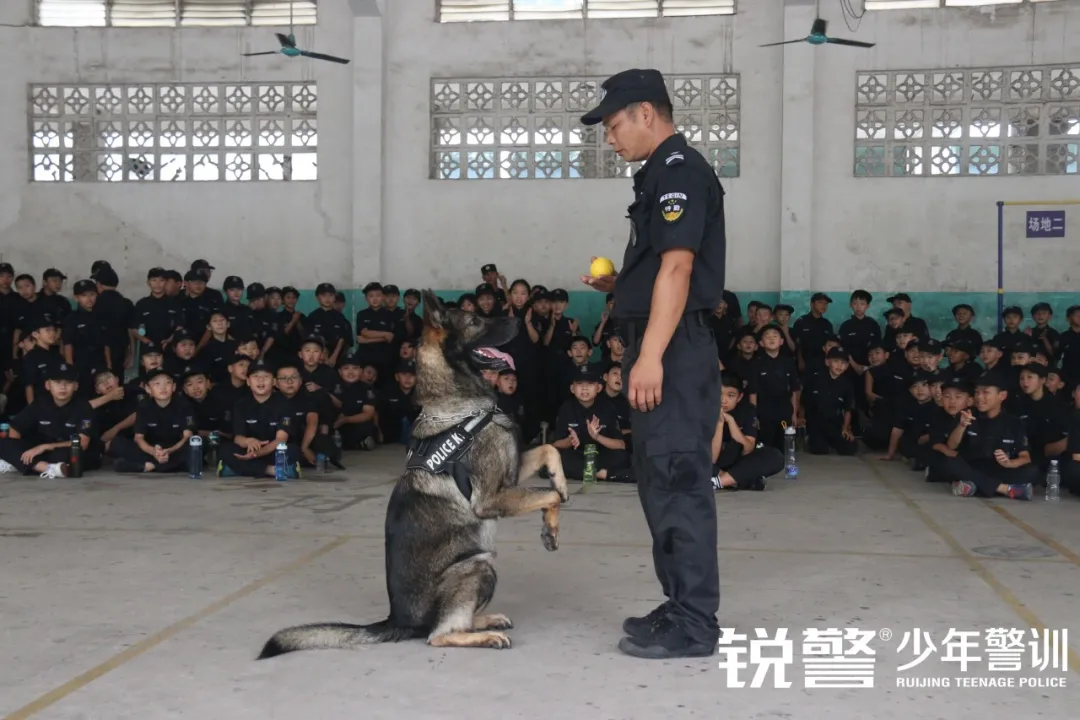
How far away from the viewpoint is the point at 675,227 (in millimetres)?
3406

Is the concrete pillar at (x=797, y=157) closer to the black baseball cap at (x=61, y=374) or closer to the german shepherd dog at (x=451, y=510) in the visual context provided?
the black baseball cap at (x=61, y=374)

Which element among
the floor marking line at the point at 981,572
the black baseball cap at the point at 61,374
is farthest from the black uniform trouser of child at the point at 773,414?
the black baseball cap at the point at 61,374

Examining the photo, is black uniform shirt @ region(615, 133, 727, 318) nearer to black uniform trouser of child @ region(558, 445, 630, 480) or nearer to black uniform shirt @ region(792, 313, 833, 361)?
black uniform trouser of child @ region(558, 445, 630, 480)

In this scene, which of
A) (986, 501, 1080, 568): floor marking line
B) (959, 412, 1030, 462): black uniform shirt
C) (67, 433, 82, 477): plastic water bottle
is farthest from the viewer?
(67, 433, 82, 477): plastic water bottle

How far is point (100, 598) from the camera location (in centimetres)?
439

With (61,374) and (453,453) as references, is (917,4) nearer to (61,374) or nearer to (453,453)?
(61,374)

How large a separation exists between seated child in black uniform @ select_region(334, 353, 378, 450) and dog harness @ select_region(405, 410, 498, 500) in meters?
5.92

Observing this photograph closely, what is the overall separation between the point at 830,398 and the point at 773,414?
67cm

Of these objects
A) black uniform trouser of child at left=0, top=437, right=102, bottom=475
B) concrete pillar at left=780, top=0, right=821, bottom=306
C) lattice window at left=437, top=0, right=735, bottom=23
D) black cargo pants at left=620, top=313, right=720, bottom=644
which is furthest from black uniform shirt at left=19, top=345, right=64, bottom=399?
concrete pillar at left=780, top=0, right=821, bottom=306

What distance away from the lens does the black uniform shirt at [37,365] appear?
28.8 feet

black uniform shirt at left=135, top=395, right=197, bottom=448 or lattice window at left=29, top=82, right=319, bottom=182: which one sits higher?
lattice window at left=29, top=82, right=319, bottom=182

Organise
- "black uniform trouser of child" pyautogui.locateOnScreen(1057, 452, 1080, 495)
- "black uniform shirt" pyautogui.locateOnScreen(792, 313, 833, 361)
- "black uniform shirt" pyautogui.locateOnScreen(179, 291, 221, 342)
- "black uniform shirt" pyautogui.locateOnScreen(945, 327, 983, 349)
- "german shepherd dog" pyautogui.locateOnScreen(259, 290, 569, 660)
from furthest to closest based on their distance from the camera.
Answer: "black uniform shirt" pyautogui.locateOnScreen(792, 313, 833, 361) → "black uniform shirt" pyautogui.locateOnScreen(945, 327, 983, 349) → "black uniform shirt" pyautogui.locateOnScreen(179, 291, 221, 342) → "black uniform trouser of child" pyautogui.locateOnScreen(1057, 452, 1080, 495) → "german shepherd dog" pyautogui.locateOnScreen(259, 290, 569, 660)

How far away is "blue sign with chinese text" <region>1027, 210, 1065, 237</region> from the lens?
11234 millimetres

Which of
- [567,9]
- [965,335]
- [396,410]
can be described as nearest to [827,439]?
[965,335]
